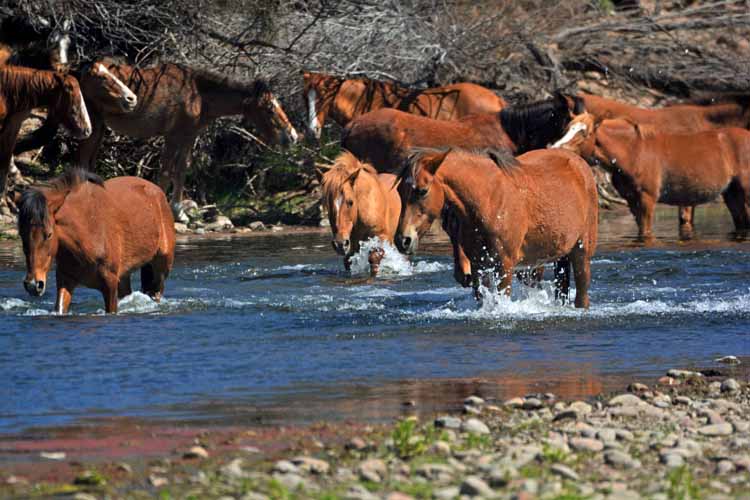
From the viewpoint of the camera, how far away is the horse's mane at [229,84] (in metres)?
19.5

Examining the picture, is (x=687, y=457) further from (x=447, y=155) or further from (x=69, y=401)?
(x=447, y=155)

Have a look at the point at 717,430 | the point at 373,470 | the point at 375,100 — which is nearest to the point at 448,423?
the point at 373,470

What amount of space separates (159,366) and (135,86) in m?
11.0

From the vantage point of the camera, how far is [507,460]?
6.15 metres

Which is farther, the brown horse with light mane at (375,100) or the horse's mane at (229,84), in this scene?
the brown horse with light mane at (375,100)

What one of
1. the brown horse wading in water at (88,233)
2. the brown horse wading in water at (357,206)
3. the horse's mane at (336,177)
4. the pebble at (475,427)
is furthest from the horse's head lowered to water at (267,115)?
the pebble at (475,427)

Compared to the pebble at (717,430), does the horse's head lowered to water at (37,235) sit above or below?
above

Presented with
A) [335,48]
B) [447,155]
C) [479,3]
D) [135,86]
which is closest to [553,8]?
[479,3]

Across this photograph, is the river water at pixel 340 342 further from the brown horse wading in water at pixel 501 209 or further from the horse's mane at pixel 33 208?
the horse's mane at pixel 33 208

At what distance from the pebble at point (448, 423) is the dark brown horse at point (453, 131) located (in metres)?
10.7

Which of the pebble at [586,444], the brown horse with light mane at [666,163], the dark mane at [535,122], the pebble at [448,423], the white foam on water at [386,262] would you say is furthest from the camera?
the dark mane at [535,122]

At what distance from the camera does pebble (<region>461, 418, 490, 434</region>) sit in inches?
266

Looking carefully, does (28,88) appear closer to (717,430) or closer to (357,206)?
(357,206)

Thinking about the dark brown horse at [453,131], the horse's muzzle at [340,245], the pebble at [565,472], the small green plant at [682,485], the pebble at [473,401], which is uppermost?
the dark brown horse at [453,131]
